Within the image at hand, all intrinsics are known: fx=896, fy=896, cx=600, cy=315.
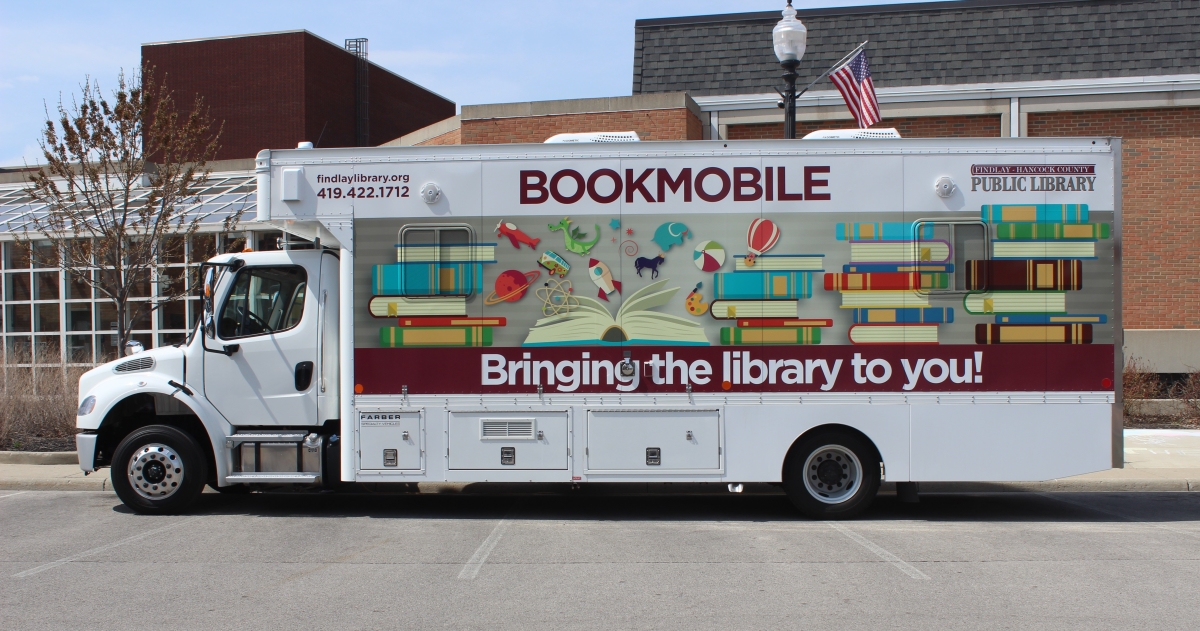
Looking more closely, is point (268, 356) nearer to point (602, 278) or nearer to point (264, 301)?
point (264, 301)

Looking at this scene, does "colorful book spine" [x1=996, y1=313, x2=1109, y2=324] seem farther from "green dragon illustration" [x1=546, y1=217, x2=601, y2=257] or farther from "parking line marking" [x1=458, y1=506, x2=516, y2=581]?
"parking line marking" [x1=458, y1=506, x2=516, y2=581]

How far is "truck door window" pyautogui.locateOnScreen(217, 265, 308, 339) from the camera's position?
852cm

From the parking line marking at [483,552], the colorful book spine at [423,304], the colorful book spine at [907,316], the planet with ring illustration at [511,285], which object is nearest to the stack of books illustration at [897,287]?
the colorful book spine at [907,316]

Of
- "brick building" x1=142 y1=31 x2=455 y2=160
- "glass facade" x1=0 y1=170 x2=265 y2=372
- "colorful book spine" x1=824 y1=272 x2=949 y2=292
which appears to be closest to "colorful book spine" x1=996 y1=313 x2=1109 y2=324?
"colorful book spine" x1=824 y1=272 x2=949 y2=292

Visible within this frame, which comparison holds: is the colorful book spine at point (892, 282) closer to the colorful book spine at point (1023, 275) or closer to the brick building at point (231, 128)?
the colorful book spine at point (1023, 275)

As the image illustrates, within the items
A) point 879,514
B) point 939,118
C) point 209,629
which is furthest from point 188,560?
point 939,118

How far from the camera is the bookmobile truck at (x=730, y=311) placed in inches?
312

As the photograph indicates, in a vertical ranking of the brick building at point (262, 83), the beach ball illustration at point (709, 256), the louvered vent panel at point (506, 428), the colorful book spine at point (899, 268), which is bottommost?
the louvered vent panel at point (506, 428)

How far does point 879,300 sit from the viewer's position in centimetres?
793

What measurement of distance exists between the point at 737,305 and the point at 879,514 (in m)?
2.56

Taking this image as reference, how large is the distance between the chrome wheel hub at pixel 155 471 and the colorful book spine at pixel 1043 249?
7728 mm

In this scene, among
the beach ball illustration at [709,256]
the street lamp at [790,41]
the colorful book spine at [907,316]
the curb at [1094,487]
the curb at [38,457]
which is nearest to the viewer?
the colorful book spine at [907,316]

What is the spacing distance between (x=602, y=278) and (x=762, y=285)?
1427 millimetres

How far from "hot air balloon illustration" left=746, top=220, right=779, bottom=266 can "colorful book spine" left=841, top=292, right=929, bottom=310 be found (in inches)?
31.1
